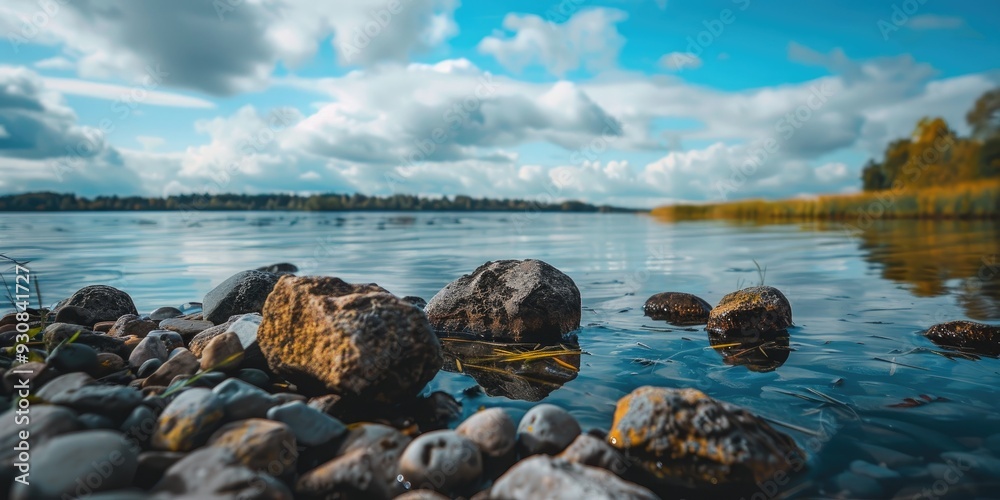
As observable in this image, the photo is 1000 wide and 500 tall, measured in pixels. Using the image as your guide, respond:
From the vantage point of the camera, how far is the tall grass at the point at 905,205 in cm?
3741

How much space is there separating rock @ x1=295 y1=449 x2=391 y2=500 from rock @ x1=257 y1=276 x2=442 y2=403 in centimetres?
114

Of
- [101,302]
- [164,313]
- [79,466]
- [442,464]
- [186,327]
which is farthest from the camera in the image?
[164,313]

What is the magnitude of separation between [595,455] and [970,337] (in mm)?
5747

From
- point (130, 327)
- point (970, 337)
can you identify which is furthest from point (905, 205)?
point (130, 327)

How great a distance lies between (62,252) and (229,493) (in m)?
22.1

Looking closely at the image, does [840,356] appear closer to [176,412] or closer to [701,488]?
[701,488]

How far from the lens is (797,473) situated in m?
3.44

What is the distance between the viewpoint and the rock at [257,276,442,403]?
4.30 metres

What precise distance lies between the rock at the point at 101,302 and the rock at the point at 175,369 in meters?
3.81

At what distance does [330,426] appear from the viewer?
3.67 meters

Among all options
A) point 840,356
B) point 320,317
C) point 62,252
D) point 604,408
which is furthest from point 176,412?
point 62,252

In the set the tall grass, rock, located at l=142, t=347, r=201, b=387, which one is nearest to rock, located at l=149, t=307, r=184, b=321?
rock, located at l=142, t=347, r=201, b=387

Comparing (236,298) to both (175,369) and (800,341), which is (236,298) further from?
(800,341)

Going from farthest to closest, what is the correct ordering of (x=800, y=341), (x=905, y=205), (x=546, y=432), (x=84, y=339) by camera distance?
(x=905, y=205)
(x=800, y=341)
(x=84, y=339)
(x=546, y=432)
